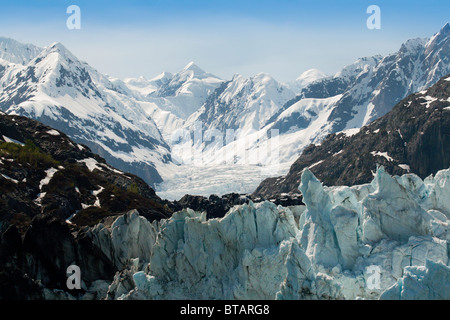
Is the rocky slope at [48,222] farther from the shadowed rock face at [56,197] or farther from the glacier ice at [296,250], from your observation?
the glacier ice at [296,250]

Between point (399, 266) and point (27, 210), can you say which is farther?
point (27, 210)

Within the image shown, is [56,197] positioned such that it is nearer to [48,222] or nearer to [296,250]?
[48,222]

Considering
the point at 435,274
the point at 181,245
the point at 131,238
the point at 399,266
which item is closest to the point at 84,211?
the point at 131,238

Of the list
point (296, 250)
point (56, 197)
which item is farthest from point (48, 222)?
point (56, 197)

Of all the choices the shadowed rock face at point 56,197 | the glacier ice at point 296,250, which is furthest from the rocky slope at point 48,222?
the glacier ice at point 296,250

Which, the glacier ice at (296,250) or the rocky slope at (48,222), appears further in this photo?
the rocky slope at (48,222)

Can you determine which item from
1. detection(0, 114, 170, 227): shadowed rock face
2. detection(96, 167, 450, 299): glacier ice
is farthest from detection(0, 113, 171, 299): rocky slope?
detection(96, 167, 450, 299): glacier ice
